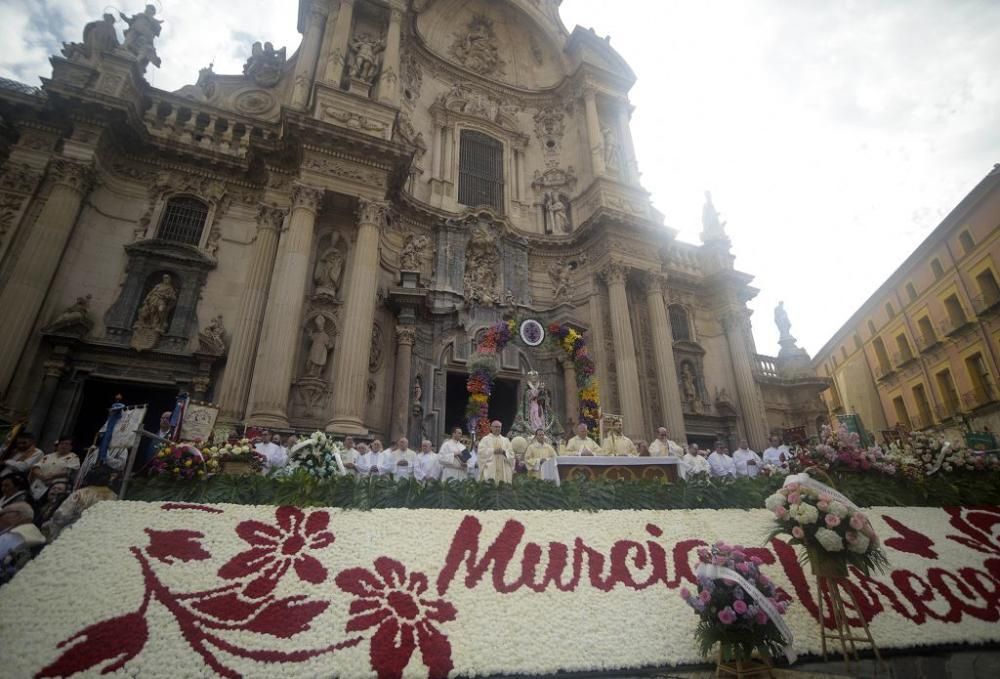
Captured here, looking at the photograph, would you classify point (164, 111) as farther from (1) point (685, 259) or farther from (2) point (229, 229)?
(1) point (685, 259)

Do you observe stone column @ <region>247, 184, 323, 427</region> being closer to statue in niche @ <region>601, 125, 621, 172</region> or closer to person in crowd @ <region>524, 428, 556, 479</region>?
person in crowd @ <region>524, 428, 556, 479</region>

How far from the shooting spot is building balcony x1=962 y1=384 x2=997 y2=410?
23.5 metres

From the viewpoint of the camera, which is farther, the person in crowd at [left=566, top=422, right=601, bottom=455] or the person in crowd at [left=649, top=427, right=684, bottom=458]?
the person in crowd at [left=649, top=427, right=684, bottom=458]

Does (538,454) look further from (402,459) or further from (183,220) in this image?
(183,220)

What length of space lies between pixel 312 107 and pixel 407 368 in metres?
9.63

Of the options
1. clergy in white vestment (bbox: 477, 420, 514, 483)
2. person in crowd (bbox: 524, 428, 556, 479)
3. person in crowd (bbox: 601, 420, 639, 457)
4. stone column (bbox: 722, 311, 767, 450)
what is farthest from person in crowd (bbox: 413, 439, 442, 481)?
stone column (bbox: 722, 311, 767, 450)

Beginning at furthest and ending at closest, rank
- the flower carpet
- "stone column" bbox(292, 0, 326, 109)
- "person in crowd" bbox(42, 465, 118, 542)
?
"stone column" bbox(292, 0, 326, 109) → "person in crowd" bbox(42, 465, 118, 542) → the flower carpet

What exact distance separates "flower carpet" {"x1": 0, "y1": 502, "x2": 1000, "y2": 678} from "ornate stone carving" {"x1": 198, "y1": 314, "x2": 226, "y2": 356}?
29.0ft

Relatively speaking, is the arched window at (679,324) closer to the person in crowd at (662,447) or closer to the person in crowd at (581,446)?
the person in crowd at (662,447)

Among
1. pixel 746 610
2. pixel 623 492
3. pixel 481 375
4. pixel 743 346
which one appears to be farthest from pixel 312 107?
pixel 743 346

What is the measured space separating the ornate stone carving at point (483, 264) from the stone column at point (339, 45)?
24.4ft

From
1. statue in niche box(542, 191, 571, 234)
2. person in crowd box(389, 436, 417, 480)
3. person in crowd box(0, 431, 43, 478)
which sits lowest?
person in crowd box(0, 431, 43, 478)

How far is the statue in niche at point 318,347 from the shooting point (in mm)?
14148

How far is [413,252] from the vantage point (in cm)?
1844
